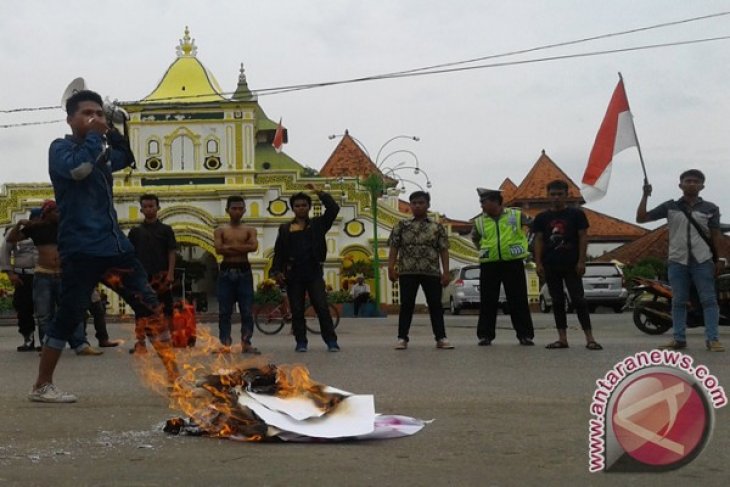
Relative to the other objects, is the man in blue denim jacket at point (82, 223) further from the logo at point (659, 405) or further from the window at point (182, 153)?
the window at point (182, 153)

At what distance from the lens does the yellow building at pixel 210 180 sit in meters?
48.9

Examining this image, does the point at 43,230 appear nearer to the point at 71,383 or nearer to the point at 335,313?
the point at 71,383

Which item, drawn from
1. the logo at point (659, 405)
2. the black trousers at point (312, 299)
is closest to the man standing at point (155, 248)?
the black trousers at point (312, 299)

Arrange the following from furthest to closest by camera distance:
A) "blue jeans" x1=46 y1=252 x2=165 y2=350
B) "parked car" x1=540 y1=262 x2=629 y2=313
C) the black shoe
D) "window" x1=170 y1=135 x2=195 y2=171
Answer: "window" x1=170 y1=135 x2=195 y2=171, "parked car" x1=540 y1=262 x2=629 y2=313, the black shoe, "blue jeans" x1=46 y1=252 x2=165 y2=350

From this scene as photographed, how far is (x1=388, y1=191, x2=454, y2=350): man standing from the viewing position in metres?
11.5

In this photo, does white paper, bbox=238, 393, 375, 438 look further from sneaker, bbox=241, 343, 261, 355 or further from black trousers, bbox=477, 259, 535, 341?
black trousers, bbox=477, 259, 535, 341

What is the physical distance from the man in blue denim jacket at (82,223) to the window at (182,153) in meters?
44.1

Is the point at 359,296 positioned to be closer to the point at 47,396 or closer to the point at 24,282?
the point at 24,282

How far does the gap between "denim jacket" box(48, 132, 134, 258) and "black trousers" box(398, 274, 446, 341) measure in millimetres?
5070

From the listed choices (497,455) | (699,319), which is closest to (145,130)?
(699,319)

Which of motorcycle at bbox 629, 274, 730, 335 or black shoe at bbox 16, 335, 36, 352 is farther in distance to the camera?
motorcycle at bbox 629, 274, 730, 335

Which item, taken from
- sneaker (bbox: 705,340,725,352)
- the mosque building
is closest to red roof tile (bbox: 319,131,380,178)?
the mosque building

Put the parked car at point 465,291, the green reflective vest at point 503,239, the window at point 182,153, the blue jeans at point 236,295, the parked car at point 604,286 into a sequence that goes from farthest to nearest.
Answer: the window at point 182,153, the parked car at point 465,291, the parked car at point 604,286, the green reflective vest at point 503,239, the blue jeans at point 236,295

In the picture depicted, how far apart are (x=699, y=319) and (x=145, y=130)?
129ft
